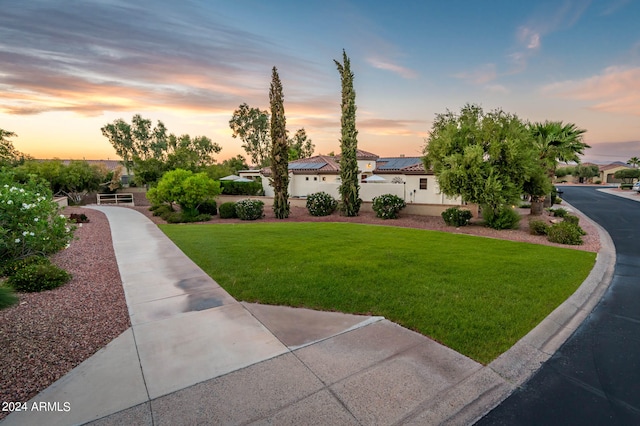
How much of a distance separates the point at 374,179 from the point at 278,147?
7761 mm

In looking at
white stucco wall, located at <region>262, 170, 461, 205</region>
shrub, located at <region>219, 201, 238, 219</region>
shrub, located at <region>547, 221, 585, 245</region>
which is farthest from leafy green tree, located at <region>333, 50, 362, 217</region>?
shrub, located at <region>547, 221, 585, 245</region>

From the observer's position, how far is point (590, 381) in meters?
3.96

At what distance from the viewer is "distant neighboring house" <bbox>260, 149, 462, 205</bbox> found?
73.5 feet

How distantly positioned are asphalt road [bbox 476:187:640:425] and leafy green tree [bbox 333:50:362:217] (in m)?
15.0

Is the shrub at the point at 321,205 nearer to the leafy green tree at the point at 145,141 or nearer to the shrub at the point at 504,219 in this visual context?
the shrub at the point at 504,219

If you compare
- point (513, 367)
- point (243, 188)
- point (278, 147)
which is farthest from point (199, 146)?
point (513, 367)

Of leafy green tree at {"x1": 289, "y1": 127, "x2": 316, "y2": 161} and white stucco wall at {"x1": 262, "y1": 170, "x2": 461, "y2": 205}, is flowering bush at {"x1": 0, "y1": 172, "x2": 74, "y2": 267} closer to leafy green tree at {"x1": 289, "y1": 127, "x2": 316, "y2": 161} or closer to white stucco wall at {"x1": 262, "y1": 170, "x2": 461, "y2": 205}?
white stucco wall at {"x1": 262, "y1": 170, "x2": 461, "y2": 205}

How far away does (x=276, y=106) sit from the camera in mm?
20672

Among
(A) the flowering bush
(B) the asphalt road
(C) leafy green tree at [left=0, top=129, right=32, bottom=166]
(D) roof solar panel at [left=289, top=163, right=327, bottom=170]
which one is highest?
(C) leafy green tree at [left=0, top=129, right=32, bottom=166]

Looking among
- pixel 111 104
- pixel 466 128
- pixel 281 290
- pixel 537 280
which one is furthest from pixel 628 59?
pixel 111 104

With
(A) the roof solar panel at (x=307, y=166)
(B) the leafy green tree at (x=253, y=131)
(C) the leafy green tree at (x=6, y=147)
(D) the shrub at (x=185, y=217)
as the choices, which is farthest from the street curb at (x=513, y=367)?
(B) the leafy green tree at (x=253, y=131)

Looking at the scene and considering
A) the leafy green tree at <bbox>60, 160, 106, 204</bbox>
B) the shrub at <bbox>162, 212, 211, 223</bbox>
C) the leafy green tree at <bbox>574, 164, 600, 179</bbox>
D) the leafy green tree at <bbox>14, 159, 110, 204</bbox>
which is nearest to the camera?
the shrub at <bbox>162, 212, 211, 223</bbox>

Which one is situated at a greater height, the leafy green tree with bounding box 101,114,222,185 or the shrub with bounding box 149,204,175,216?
the leafy green tree with bounding box 101,114,222,185

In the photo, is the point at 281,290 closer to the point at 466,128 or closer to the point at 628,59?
the point at 466,128
